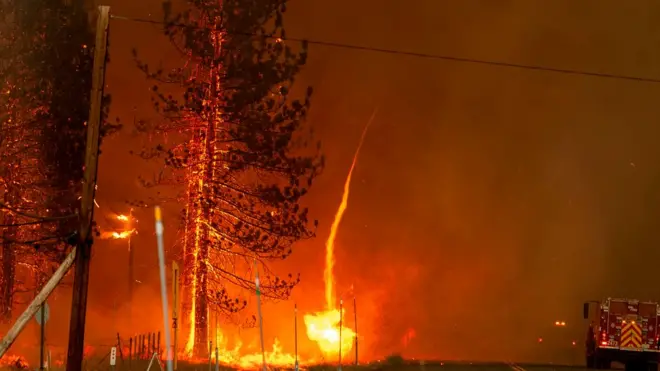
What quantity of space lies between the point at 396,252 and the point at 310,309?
32.0ft

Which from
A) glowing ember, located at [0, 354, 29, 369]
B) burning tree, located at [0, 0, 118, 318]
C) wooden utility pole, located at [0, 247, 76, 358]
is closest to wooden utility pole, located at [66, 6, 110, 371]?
wooden utility pole, located at [0, 247, 76, 358]

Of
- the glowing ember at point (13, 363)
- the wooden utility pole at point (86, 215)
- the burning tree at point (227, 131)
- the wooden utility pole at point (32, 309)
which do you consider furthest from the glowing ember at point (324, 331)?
the wooden utility pole at point (32, 309)

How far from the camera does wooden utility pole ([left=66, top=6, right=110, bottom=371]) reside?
14.4 meters

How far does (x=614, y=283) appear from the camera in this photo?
170 feet

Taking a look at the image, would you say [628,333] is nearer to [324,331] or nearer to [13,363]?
[324,331]

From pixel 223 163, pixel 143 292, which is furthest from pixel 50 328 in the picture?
pixel 223 163

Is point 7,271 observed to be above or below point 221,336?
above

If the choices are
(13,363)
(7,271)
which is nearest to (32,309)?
(13,363)

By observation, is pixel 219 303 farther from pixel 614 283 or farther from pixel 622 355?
pixel 614 283

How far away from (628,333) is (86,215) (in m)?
17.9

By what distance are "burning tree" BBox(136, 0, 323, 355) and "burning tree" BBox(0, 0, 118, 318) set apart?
2754 mm

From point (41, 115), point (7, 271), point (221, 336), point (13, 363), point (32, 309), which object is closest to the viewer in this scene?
point (32, 309)

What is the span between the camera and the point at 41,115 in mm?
25922

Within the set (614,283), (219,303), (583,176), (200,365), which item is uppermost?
(583,176)
